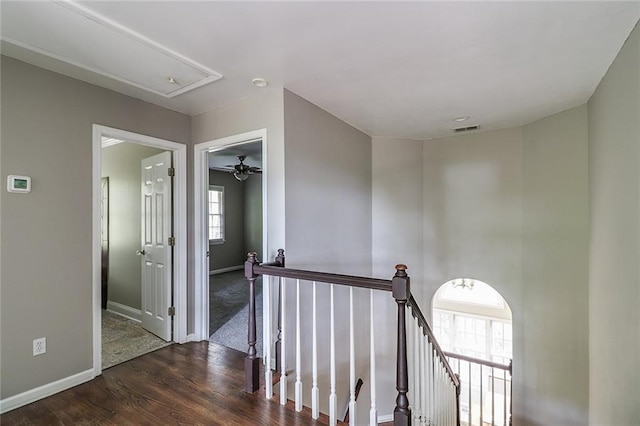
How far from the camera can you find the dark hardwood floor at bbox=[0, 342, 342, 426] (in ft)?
6.44

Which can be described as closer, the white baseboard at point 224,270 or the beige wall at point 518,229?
the beige wall at point 518,229

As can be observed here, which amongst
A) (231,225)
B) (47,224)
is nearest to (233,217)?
(231,225)

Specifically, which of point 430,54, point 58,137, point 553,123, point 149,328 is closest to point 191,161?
point 58,137

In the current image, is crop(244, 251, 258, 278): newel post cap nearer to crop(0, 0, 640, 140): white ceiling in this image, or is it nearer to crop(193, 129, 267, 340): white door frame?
crop(193, 129, 267, 340): white door frame

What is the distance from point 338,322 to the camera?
3334mm

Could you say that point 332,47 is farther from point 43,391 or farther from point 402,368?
point 43,391

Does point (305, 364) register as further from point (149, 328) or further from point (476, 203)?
point (476, 203)

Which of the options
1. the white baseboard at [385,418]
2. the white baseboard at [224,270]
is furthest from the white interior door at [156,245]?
the white baseboard at [224,270]

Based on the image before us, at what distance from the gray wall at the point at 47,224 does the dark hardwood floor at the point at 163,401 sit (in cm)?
23

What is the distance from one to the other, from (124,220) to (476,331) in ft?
23.7

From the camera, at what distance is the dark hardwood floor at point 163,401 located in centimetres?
196

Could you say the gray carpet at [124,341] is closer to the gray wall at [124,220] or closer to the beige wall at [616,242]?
the gray wall at [124,220]

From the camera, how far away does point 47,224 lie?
228 cm

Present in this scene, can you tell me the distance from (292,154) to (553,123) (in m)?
A: 3.05
